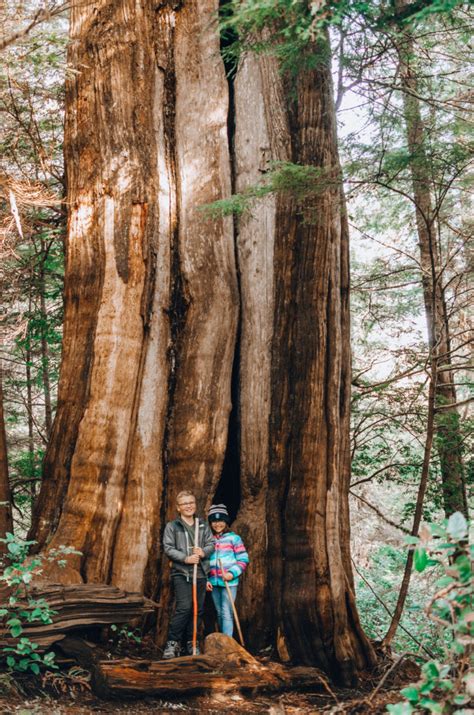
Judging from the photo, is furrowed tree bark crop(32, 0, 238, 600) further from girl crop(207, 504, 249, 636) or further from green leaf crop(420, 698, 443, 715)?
green leaf crop(420, 698, 443, 715)

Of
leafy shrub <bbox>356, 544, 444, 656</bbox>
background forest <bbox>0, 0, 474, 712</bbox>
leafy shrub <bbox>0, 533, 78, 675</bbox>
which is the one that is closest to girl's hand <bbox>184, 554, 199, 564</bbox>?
leafy shrub <bbox>0, 533, 78, 675</bbox>

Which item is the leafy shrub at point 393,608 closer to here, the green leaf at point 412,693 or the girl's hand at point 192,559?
the girl's hand at point 192,559

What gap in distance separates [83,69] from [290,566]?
469 cm

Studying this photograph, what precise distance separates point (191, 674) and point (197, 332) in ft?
8.76

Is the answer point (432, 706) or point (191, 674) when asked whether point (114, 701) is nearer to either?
point (191, 674)

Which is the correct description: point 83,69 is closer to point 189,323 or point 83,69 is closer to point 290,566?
point 189,323

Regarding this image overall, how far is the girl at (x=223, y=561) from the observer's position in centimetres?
516

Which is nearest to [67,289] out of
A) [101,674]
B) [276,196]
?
[276,196]

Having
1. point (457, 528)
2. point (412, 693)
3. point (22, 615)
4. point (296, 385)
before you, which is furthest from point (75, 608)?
point (457, 528)

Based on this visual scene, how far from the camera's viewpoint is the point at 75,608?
4.29m

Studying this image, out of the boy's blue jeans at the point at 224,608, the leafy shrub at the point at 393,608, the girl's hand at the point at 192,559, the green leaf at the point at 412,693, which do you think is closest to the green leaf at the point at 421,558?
Result: the green leaf at the point at 412,693

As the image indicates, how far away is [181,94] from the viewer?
607 centimetres

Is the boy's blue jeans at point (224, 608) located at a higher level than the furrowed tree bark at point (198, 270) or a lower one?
lower

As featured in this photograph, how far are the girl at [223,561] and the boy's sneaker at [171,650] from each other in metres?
0.44
